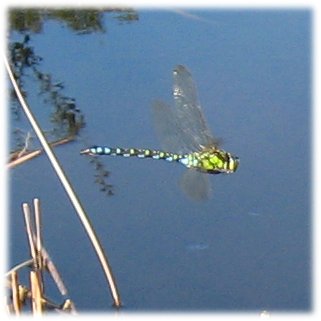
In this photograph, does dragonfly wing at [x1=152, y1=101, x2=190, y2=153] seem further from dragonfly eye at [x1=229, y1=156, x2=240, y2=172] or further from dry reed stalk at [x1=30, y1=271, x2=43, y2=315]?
dry reed stalk at [x1=30, y1=271, x2=43, y2=315]

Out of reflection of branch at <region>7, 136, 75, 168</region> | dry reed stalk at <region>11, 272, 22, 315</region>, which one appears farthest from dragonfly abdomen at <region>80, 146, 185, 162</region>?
dry reed stalk at <region>11, 272, 22, 315</region>

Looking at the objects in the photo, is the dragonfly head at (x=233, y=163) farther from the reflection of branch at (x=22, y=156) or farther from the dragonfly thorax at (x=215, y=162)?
the reflection of branch at (x=22, y=156)

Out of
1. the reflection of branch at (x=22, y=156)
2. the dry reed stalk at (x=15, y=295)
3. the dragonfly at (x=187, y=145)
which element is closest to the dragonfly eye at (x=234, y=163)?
the dragonfly at (x=187, y=145)

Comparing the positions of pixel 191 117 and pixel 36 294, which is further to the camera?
pixel 191 117

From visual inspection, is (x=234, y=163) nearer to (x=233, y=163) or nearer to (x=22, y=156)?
(x=233, y=163)

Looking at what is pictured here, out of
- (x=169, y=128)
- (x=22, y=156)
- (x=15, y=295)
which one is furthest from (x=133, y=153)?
(x=15, y=295)
